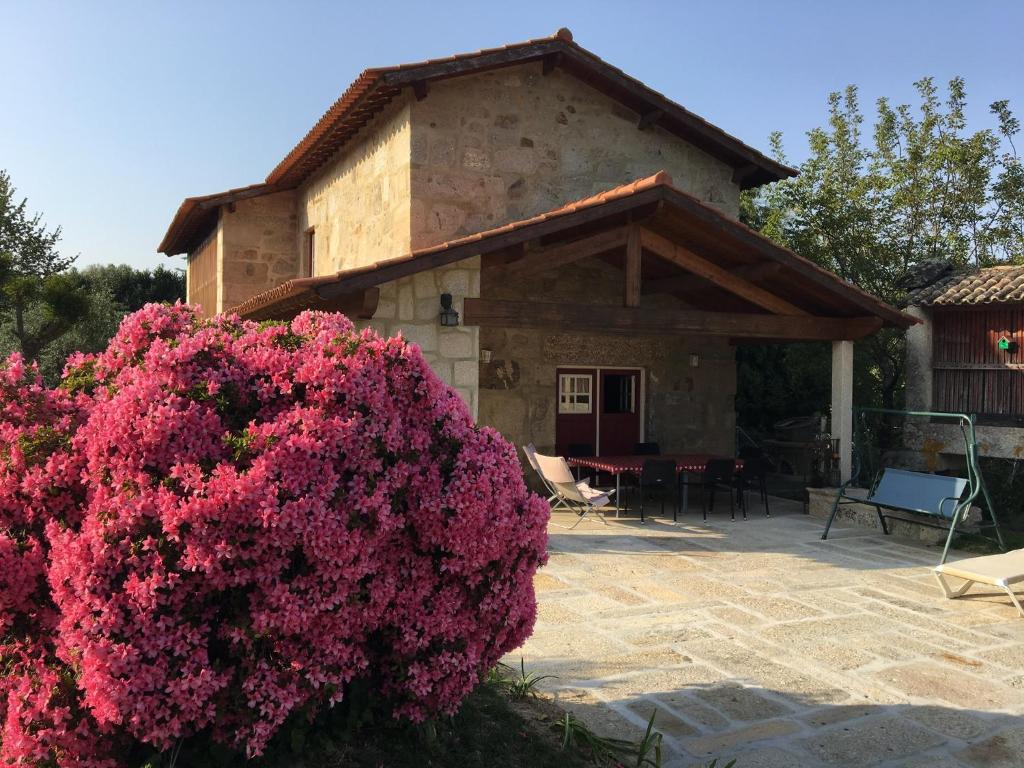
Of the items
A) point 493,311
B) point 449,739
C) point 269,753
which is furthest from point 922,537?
point 269,753

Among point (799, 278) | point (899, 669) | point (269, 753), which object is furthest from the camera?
point (799, 278)

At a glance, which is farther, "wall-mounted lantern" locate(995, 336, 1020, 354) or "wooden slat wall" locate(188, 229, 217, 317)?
"wooden slat wall" locate(188, 229, 217, 317)

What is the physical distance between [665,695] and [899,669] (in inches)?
60.6

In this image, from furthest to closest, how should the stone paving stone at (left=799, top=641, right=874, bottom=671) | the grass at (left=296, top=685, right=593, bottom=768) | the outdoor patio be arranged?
the stone paving stone at (left=799, top=641, right=874, bottom=671) → the outdoor patio → the grass at (left=296, top=685, right=593, bottom=768)

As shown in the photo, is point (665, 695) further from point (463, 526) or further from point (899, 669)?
point (463, 526)

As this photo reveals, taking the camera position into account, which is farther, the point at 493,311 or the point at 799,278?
the point at 799,278

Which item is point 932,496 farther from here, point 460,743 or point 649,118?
point 649,118

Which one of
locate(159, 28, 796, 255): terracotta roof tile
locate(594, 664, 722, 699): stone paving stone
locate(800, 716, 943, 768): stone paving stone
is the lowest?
locate(800, 716, 943, 768): stone paving stone

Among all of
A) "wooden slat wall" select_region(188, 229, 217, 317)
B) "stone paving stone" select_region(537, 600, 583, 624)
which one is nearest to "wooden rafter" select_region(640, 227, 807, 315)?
"stone paving stone" select_region(537, 600, 583, 624)

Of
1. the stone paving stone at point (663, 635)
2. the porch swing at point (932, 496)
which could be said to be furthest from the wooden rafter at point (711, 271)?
the stone paving stone at point (663, 635)

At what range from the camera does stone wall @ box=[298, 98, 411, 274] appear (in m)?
10.5

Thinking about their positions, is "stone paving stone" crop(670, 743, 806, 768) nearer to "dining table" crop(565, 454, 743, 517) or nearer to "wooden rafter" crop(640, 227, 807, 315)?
"dining table" crop(565, 454, 743, 517)

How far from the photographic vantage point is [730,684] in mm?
4555

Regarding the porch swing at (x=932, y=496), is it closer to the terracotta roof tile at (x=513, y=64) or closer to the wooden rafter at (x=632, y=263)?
the wooden rafter at (x=632, y=263)
